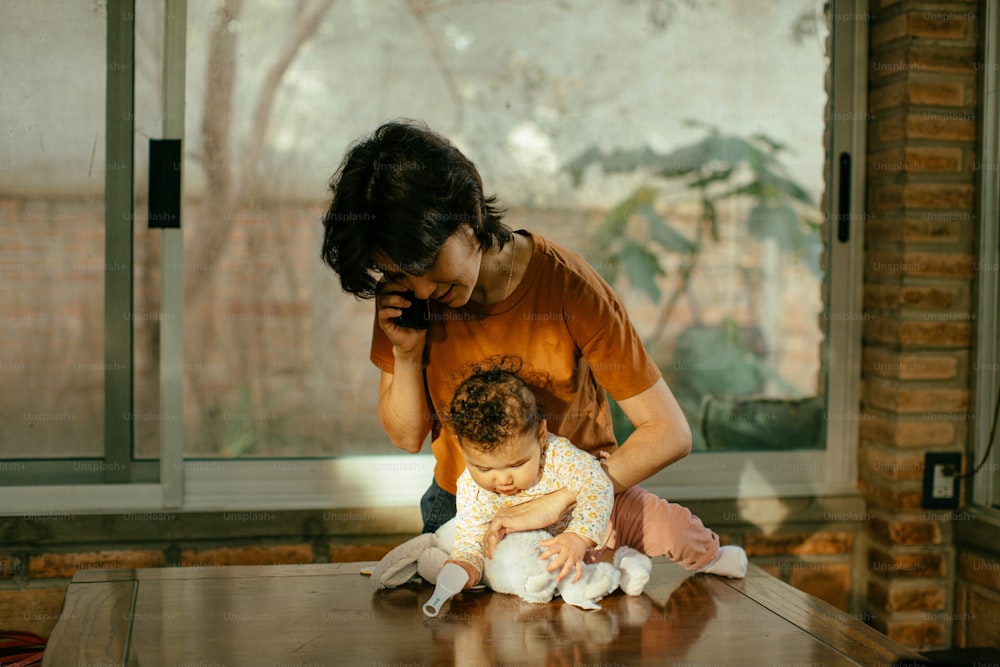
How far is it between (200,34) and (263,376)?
955 mm

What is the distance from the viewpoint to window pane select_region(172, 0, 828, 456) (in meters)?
2.62

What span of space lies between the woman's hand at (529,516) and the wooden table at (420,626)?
0.12 metres

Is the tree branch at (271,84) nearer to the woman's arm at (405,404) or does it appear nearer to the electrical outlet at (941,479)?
the woman's arm at (405,404)

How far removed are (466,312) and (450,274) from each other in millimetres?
189

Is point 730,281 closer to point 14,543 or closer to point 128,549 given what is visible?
point 128,549

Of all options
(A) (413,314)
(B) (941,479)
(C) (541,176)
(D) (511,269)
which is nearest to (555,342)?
(D) (511,269)

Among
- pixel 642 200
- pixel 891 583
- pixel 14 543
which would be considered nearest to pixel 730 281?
pixel 642 200

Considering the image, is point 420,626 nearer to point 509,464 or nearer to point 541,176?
point 509,464

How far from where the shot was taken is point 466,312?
1767mm

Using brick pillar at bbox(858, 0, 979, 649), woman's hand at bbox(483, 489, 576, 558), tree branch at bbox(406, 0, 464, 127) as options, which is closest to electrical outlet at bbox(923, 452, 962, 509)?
brick pillar at bbox(858, 0, 979, 649)

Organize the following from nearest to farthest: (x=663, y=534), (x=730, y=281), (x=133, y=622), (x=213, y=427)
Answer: (x=133, y=622) < (x=663, y=534) < (x=213, y=427) < (x=730, y=281)

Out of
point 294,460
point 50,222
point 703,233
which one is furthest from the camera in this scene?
point 703,233

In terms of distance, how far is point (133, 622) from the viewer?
157cm

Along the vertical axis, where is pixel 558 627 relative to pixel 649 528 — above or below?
below
